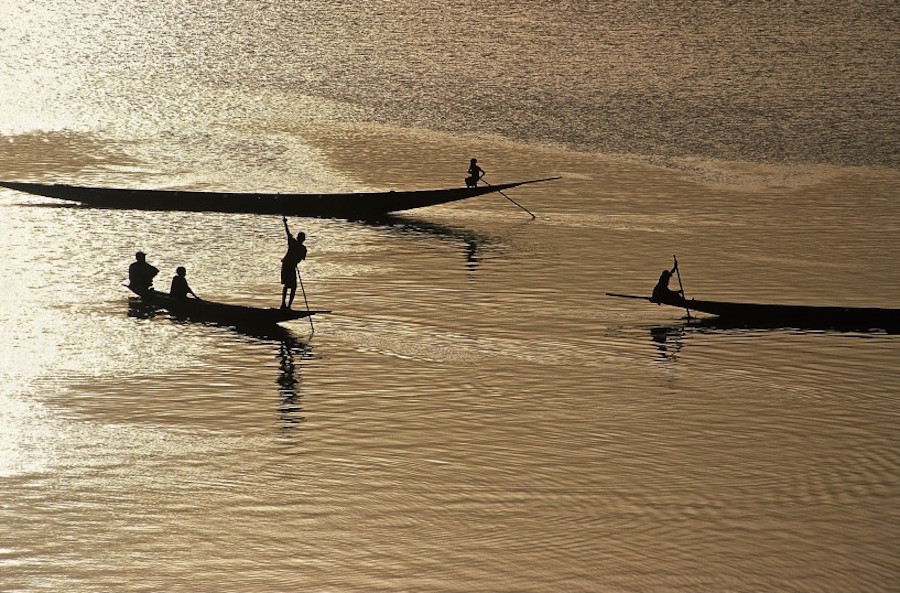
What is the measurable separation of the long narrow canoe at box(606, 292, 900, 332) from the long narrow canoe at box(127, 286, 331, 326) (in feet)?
16.1

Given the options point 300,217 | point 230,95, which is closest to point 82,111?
point 230,95

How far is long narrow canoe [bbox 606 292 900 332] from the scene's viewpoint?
18.1 meters

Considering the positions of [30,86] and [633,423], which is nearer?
[633,423]

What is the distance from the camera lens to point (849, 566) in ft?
36.5

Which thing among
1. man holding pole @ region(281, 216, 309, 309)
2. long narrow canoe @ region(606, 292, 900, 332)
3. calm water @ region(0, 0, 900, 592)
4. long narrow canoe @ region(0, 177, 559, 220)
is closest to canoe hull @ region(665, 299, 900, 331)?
long narrow canoe @ region(606, 292, 900, 332)

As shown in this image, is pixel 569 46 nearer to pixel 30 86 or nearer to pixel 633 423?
pixel 30 86

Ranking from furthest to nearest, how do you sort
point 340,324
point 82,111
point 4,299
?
point 82,111 < point 4,299 < point 340,324

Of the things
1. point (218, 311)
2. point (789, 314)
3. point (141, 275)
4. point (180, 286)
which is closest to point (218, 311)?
point (218, 311)

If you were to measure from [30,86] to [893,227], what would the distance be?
29661 millimetres

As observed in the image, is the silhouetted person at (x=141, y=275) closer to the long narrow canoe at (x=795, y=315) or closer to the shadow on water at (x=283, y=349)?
the shadow on water at (x=283, y=349)

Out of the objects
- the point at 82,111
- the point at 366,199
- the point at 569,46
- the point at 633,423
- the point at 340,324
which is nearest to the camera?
the point at 633,423

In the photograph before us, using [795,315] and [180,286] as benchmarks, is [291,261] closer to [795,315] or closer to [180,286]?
[180,286]

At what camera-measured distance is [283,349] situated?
17.1m

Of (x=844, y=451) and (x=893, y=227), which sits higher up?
(x=893, y=227)
